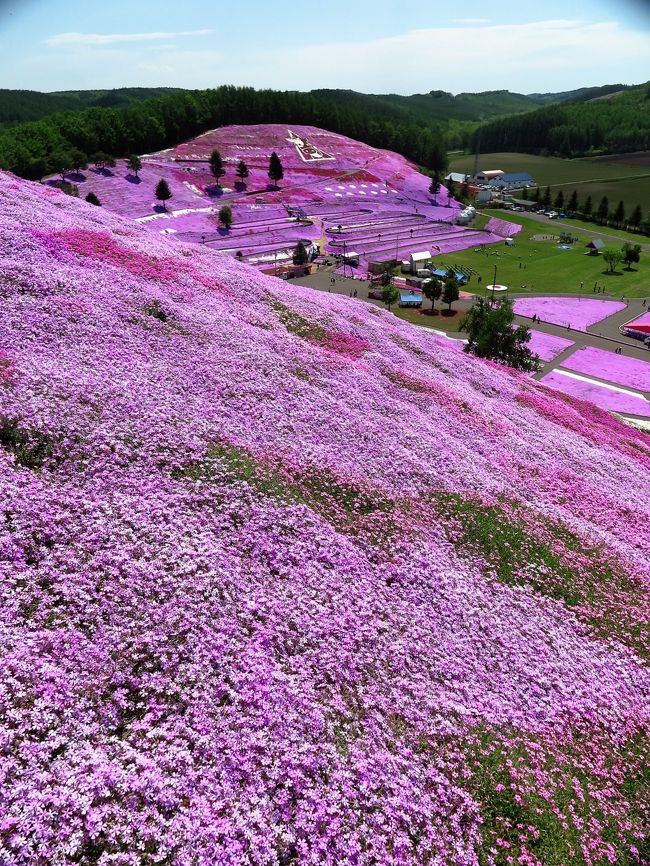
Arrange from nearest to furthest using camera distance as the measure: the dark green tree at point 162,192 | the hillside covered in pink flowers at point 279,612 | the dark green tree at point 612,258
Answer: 1. the hillside covered in pink flowers at point 279,612
2. the dark green tree at point 612,258
3. the dark green tree at point 162,192

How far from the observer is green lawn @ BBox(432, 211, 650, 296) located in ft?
353

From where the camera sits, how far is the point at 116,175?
131m

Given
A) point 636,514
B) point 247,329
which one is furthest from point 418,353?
point 636,514

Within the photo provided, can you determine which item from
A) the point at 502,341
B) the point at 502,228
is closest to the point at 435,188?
the point at 502,228

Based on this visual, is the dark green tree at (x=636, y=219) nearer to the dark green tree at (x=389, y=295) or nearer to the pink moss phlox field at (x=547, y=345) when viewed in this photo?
the pink moss phlox field at (x=547, y=345)

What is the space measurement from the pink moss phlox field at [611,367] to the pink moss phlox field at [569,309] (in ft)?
38.7

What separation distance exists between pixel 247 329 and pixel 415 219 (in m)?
135

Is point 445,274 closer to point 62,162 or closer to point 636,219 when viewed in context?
point 62,162

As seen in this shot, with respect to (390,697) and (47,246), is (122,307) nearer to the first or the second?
(47,246)

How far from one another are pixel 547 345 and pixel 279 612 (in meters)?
73.0

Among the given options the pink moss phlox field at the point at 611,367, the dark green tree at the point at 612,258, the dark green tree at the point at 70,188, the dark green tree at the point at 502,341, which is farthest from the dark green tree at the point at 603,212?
the dark green tree at the point at 70,188

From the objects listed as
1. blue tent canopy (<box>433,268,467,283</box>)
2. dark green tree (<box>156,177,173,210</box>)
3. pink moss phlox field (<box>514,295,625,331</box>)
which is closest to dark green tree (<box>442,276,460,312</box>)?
pink moss phlox field (<box>514,295,625,331</box>)

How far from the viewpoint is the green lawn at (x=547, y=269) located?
353ft

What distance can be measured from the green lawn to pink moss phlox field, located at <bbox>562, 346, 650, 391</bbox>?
35.2 metres
